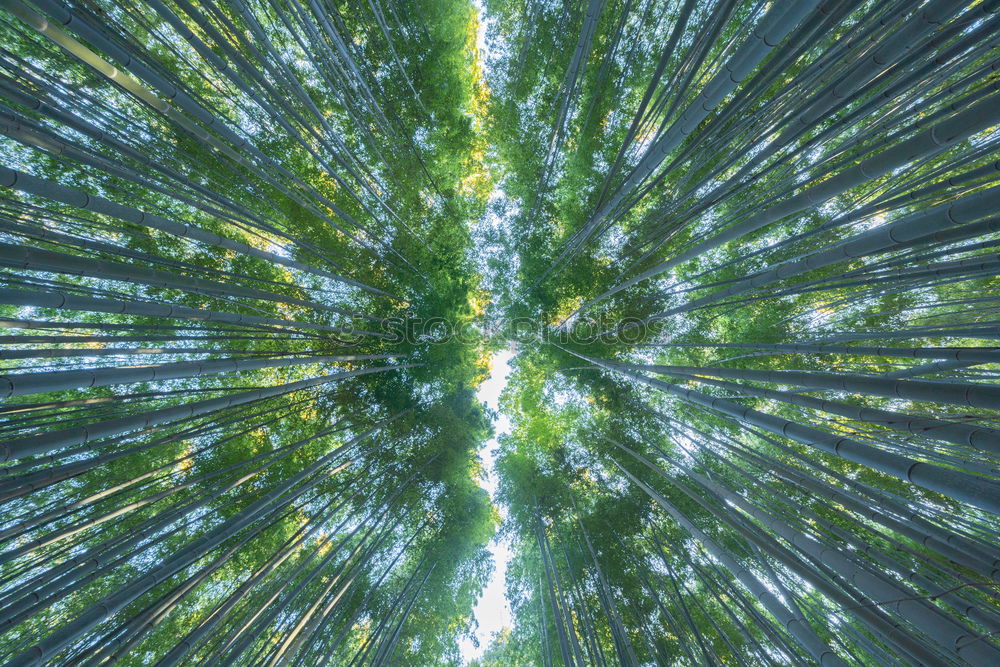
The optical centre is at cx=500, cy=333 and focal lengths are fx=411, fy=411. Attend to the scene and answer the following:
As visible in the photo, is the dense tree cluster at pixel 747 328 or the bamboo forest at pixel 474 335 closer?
the dense tree cluster at pixel 747 328

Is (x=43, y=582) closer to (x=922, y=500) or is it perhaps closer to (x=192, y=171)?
(x=192, y=171)

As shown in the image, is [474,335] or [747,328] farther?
[474,335]

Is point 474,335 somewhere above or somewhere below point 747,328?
below

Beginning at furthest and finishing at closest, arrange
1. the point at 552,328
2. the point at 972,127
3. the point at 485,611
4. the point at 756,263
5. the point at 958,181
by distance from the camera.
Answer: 1. the point at 552,328
2. the point at 485,611
3. the point at 756,263
4. the point at 958,181
5. the point at 972,127

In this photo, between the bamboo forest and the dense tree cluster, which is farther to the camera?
the bamboo forest

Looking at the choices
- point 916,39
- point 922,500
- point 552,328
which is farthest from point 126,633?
point 922,500

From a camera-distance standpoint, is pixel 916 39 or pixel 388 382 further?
pixel 388 382

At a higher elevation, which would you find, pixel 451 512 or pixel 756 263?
pixel 756 263

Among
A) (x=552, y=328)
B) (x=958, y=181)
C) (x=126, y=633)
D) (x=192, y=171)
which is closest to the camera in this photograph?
(x=958, y=181)
